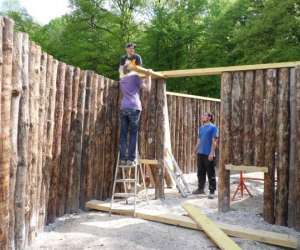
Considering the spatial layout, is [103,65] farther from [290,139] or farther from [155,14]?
[290,139]

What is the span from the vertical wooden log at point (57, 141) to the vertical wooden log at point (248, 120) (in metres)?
3.30

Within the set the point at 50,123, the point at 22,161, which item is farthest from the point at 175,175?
the point at 22,161

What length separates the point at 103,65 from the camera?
79.8ft

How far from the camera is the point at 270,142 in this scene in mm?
7105

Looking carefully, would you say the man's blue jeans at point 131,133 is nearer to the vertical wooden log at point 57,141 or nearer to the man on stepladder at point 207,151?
the vertical wooden log at point 57,141

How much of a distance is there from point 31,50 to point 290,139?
4.42 meters

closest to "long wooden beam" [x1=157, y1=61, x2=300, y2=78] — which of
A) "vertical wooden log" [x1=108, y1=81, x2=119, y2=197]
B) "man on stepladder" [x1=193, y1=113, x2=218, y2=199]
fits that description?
"vertical wooden log" [x1=108, y1=81, x2=119, y2=197]

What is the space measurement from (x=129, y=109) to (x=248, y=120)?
220 cm

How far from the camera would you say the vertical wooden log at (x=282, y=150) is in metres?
6.89

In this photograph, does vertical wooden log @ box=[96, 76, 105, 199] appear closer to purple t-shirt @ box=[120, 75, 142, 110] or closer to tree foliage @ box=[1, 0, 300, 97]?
purple t-shirt @ box=[120, 75, 142, 110]

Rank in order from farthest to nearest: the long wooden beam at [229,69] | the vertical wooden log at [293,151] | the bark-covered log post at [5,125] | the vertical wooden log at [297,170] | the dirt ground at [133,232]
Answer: the long wooden beam at [229,69] → the vertical wooden log at [293,151] → the vertical wooden log at [297,170] → the dirt ground at [133,232] → the bark-covered log post at [5,125]

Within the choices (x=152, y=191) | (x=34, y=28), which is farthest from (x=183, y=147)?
(x=34, y=28)

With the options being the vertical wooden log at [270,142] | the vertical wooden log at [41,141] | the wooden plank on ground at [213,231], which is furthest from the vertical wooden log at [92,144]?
the vertical wooden log at [270,142]

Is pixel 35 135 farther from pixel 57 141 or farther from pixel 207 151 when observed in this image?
pixel 207 151
